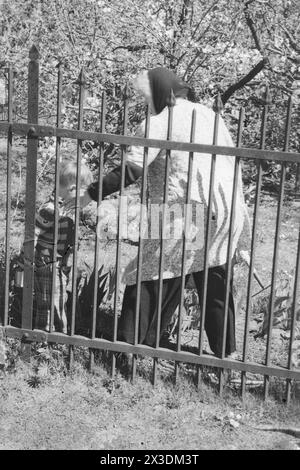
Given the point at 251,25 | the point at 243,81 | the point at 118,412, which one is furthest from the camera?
the point at 251,25

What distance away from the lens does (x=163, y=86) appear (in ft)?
12.0

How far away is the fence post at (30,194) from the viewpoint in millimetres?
3611

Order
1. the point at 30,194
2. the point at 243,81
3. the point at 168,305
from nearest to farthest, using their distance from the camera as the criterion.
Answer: the point at 30,194, the point at 168,305, the point at 243,81

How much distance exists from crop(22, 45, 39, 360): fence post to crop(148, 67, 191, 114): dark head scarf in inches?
24.1

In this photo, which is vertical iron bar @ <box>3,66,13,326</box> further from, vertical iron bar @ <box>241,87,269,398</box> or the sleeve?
vertical iron bar @ <box>241,87,269,398</box>

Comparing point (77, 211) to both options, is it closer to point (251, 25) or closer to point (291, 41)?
point (251, 25)

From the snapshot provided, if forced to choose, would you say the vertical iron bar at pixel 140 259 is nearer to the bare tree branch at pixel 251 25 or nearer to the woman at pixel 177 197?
the woman at pixel 177 197

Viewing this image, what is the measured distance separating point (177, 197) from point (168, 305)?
24.2 inches

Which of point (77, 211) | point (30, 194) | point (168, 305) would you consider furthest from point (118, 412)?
point (30, 194)

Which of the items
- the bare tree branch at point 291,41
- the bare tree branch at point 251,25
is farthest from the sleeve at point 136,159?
the bare tree branch at point 291,41

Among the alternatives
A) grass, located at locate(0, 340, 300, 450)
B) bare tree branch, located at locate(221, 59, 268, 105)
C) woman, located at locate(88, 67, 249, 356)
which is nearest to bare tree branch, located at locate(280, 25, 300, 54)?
bare tree branch, located at locate(221, 59, 268, 105)

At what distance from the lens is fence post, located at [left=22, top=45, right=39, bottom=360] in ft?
11.8
